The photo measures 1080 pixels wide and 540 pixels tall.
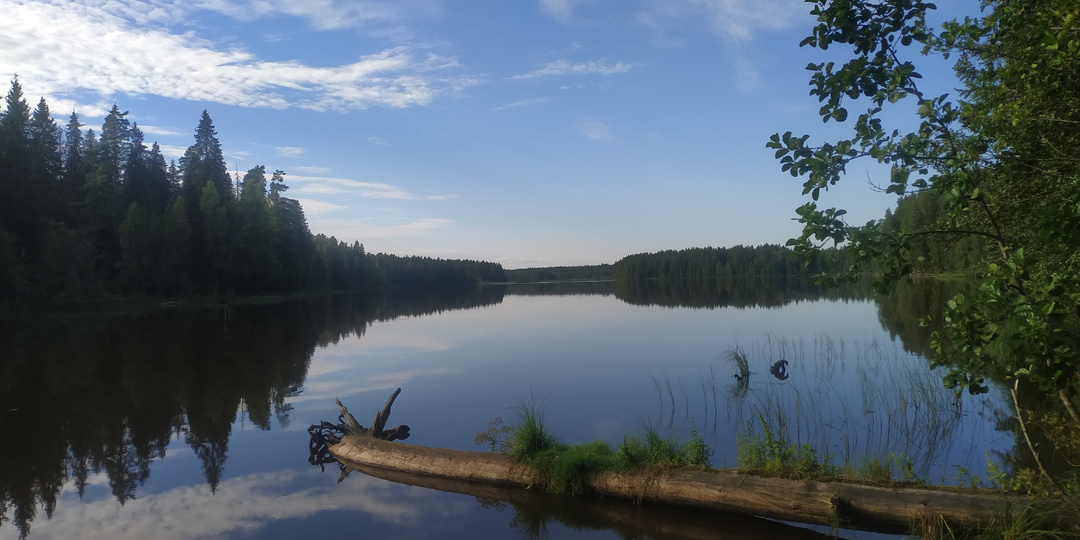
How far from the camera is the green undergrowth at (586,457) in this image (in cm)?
765

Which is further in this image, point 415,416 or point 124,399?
point 124,399

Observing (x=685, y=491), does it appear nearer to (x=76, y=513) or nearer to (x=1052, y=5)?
(x=1052, y=5)

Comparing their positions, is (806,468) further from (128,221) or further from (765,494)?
(128,221)

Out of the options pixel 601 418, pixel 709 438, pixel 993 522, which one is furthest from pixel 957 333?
pixel 601 418

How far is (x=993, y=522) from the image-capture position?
5363 millimetres

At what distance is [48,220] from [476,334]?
35.4 metres

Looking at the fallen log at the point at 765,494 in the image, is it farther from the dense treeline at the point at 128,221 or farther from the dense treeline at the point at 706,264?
the dense treeline at the point at 706,264

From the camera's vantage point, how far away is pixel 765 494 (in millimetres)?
6625

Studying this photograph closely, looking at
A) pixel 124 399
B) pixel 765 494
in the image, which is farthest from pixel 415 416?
pixel 765 494

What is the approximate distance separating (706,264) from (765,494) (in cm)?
14517

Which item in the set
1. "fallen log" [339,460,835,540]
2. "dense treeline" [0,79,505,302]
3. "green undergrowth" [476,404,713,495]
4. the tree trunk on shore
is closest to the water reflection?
the tree trunk on shore

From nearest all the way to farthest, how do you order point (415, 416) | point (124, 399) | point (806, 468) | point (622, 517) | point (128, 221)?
point (806, 468), point (622, 517), point (415, 416), point (124, 399), point (128, 221)

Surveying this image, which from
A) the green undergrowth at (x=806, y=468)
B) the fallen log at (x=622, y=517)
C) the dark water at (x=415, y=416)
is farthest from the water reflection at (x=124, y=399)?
the green undergrowth at (x=806, y=468)

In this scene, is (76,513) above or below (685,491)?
below
